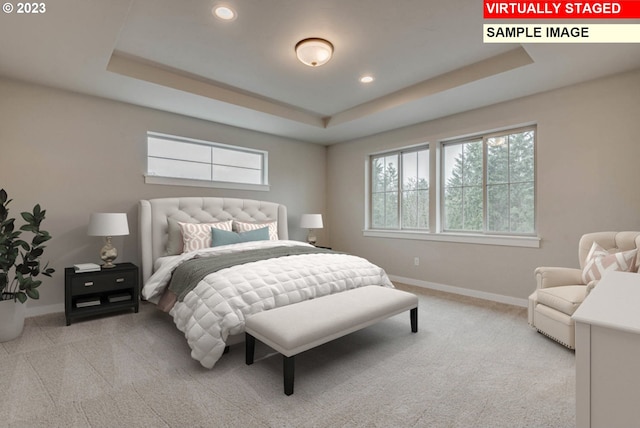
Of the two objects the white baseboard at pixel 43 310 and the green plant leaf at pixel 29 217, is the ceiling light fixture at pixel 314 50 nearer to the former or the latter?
the green plant leaf at pixel 29 217

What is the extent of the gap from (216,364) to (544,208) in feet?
12.1

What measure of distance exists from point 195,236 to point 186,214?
1.79 ft

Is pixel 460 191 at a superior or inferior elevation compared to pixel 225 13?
inferior

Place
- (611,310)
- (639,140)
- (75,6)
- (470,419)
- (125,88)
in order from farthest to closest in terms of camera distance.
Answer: (125,88)
(639,140)
(75,6)
(470,419)
(611,310)

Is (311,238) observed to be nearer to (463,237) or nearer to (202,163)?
(202,163)

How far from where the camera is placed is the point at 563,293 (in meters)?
2.51

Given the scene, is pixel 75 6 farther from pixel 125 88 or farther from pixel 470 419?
pixel 470 419

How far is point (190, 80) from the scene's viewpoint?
347cm

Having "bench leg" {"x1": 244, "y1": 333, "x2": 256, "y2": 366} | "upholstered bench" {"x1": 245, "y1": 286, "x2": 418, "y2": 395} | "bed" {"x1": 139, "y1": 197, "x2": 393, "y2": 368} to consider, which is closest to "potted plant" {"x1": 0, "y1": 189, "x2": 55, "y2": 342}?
"bed" {"x1": 139, "y1": 197, "x2": 393, "y2": 368}

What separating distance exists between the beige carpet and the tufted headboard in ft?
3.39

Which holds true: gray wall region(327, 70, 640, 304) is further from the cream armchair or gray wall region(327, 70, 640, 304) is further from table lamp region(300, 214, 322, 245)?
table lamp region(300, 214, 322, 245)

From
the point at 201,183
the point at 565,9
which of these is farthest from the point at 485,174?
the point at 201,183

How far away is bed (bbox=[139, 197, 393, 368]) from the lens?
2.23 metres

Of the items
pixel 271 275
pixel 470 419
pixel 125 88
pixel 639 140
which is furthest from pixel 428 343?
pixel 125 88
